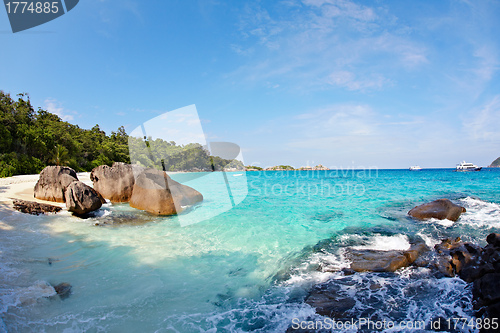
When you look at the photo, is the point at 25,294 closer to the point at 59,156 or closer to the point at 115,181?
the point at 115,181

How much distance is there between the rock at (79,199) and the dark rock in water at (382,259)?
11.3 m

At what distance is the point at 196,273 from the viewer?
6.09 metres

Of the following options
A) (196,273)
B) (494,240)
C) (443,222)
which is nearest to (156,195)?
(196,273)

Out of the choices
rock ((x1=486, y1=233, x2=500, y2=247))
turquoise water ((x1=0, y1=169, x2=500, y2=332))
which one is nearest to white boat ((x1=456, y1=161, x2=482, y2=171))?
turquoise water ((x1=0, y1=169, x2=500, y2=332))

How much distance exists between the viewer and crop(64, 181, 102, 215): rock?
10.4 metres

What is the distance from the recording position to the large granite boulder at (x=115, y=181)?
1497 cm

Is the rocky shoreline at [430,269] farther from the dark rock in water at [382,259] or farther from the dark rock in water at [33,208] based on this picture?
the dark rock in water at [33,208]

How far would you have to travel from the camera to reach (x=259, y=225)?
1083cm

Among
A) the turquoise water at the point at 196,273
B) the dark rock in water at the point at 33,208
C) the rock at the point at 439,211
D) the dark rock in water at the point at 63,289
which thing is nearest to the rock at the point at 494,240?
the turquoise water at the point at 196,273

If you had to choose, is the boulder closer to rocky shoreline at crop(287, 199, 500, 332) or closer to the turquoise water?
rocky shoreline at crop(287, 199, 500, 332)

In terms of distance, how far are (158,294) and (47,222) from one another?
7.42 meters

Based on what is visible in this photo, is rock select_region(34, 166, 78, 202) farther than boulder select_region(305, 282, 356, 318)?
Yes

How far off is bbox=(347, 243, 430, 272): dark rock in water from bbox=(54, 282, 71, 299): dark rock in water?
6794 millimetres

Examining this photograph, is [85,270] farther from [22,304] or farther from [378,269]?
[378,269]
